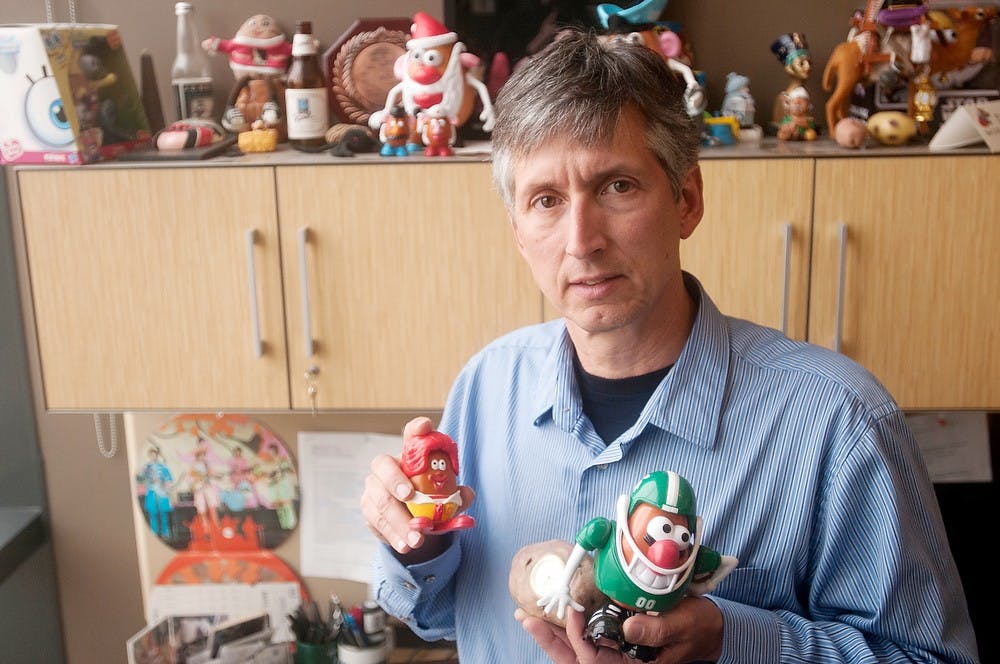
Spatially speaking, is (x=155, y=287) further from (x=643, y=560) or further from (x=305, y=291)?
(x=643, y=560)

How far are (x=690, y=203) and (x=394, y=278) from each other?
0.69 metres

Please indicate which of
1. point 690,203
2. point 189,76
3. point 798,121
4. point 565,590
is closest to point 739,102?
point 798,121

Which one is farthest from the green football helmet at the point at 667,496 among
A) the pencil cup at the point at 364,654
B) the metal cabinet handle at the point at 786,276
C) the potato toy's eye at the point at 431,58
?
the pencil cup at the point at 364,654

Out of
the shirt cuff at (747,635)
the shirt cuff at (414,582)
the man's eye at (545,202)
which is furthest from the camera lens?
the shirt cuff at (414,582)

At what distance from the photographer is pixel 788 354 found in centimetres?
112

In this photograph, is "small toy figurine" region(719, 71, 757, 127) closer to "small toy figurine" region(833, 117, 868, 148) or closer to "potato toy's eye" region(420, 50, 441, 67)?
"small toy figurine" region(833, 117, 868, 148)

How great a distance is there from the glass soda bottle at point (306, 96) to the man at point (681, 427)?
72 cm

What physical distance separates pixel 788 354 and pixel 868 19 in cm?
92

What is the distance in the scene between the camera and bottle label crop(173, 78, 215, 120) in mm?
1864

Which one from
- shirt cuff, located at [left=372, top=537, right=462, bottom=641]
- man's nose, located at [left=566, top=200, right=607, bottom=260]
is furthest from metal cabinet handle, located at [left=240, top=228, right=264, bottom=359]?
man's nose, located at [left=566, top=200, right=607, bottom=260]

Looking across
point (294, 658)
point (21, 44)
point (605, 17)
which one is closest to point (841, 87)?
point (605, 17)

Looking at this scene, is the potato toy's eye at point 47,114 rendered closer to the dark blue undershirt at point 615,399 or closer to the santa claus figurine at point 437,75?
the santa claus figurine at point 437,75

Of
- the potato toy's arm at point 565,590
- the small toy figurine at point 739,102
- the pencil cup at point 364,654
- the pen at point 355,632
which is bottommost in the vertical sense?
the pencil cup at point 364,654

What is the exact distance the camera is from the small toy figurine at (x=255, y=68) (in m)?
1.84
